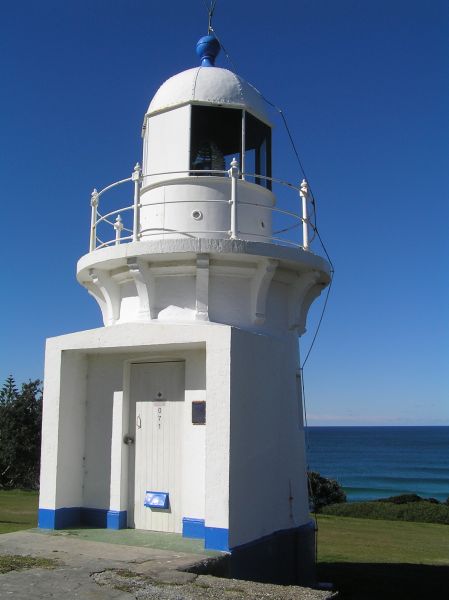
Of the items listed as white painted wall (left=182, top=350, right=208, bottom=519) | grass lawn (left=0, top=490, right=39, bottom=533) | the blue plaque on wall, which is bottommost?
grass lawn (left=0, top=490, right=39, bottom=533)

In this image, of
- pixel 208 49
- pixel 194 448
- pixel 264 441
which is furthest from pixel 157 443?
pixel 208 49

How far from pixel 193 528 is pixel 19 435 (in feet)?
52.1

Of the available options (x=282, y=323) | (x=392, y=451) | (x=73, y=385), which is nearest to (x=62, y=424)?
(x=73, y=385)

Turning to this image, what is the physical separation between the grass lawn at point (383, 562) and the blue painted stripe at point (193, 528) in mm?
3128

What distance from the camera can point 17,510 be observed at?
17.8 m

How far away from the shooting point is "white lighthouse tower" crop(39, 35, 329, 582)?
7953mm

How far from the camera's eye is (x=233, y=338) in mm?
7723

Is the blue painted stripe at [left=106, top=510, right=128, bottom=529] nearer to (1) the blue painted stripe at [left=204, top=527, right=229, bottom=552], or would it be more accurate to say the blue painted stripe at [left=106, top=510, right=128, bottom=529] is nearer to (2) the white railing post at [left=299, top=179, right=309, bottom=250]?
(1) the blue painted stripe at [left=204, top=527, right=229, bottom=552]

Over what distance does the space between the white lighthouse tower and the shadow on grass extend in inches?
59.3

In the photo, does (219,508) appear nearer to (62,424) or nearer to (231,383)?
(231,383)

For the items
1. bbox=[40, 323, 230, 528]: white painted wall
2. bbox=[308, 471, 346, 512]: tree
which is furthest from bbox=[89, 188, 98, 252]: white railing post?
bbox=[308, 471, 346, 512]: tree

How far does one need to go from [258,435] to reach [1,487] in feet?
59.8

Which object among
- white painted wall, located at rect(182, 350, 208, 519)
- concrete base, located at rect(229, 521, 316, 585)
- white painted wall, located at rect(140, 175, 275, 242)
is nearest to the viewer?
concrete base, located at rect(229, 521, 316, 585)

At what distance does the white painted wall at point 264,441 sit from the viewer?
768cm
